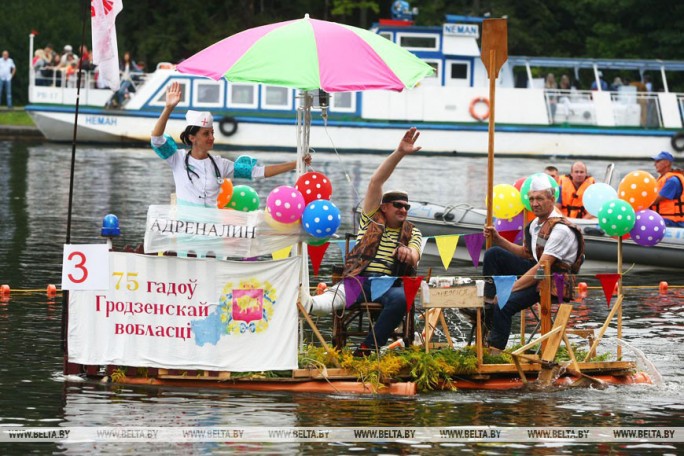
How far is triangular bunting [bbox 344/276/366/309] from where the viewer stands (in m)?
11.8

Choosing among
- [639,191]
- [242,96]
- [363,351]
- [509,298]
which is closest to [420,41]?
[242,96]

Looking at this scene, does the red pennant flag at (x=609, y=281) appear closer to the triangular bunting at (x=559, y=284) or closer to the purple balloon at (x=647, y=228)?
the triangular bunting at (x=559, y=284)

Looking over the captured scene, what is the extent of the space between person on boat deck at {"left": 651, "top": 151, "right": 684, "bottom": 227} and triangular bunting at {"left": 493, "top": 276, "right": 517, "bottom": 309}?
6.70 meters

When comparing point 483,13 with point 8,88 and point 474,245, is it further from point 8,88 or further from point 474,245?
point 474,245

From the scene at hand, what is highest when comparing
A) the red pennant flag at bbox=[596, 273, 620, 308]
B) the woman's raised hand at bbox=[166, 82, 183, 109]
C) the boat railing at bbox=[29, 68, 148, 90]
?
the boat railing at bbox=[29, 68, 148, 90]

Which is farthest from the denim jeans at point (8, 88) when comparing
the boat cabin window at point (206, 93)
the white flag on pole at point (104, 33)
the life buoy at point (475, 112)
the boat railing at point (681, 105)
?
the white flag on pole at point (104, 33)

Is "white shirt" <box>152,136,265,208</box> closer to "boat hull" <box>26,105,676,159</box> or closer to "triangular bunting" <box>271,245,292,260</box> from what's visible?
"triangular bunting" <box>271,245,292,260</box>

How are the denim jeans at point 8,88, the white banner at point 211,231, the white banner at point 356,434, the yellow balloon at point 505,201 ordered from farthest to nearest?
the denim jeans at point 8,88, the yellow balloon at point 505,201, the white banner at point 211,231, the white banner at point 356,434

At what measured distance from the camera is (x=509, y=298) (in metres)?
12.2

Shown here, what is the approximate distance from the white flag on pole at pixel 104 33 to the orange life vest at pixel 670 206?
8.66m

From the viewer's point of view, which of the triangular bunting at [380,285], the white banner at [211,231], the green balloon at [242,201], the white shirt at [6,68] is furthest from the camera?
the white shirt at [6,68]

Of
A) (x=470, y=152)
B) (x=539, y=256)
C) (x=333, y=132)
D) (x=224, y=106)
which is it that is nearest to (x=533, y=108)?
(x=470, y=152)

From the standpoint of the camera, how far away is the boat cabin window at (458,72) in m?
42.2

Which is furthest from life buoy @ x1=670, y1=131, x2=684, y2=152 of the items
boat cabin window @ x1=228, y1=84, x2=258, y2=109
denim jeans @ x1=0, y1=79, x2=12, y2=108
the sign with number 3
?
the sign with number 3
